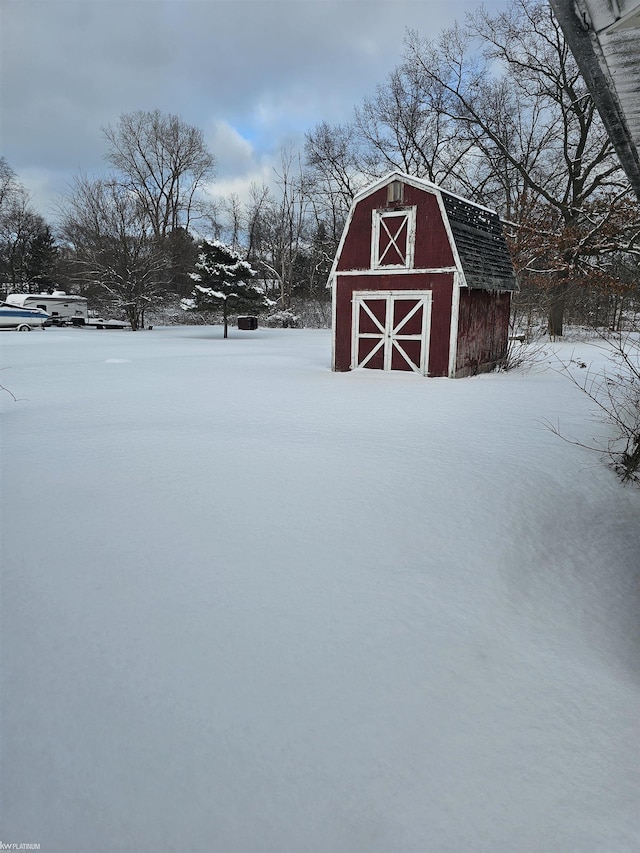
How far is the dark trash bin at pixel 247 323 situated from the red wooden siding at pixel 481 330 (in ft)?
60.1

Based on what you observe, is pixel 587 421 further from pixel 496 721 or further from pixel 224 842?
pixel 224 842

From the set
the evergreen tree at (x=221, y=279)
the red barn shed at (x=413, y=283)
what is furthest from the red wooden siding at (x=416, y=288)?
the evergreen tree at (x=221, y=279)

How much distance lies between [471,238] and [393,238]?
1809 millimetres

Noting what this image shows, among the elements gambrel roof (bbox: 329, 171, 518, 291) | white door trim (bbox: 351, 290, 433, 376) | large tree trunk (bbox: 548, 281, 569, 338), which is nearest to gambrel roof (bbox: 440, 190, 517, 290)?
gambrel roof (bbox: 329, 171, 518, 291)

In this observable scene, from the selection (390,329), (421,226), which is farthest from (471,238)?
(390,329)

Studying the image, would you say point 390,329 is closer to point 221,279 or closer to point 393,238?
point 393,238

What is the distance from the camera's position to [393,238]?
11.5 m

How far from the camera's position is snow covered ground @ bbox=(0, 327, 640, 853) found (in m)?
1.98

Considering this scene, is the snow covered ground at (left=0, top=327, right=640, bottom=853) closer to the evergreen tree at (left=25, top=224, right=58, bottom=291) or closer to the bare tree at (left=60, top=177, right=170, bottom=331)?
the bare tree at (left=60, top=177, right=170, bottom=331)

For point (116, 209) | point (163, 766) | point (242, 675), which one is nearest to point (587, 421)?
point (242, 675)

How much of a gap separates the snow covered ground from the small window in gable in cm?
→ 681

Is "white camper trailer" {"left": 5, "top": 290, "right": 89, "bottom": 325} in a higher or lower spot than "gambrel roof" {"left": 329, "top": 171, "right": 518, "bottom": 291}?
lower

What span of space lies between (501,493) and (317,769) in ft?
9.84

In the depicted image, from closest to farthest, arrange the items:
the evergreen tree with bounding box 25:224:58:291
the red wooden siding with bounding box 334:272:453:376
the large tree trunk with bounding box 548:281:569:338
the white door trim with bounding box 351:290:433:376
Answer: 1. the red wooden siding with bounding box 334:272:453:376
2. the white door trim with bounding box 351:290:433:376
3. the large tree trunk with bounding box 548:281:569:338
4. the evergreen tree with bounding box 25:224:58:291
